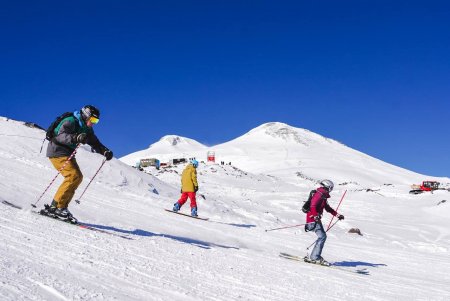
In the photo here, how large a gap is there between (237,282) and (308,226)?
4276 mm

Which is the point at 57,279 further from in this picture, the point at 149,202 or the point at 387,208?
the point at 387,208

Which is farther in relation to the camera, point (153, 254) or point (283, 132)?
point (283, 132)

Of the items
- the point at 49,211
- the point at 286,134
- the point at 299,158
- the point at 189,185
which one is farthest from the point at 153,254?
the point at 286,134

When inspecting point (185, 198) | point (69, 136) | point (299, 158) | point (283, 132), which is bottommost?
point (69, 136)

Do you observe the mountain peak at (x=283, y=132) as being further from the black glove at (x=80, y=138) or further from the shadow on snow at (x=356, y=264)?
the black glove at (x=80, y=138)

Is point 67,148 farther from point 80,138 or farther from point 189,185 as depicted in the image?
point 189,185

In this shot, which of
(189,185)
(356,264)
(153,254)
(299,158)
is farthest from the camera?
(299,158)

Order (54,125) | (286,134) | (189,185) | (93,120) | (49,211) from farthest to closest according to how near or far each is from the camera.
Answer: (286,134) < (189,185) < (93,120) < (49,211) < (54,125)

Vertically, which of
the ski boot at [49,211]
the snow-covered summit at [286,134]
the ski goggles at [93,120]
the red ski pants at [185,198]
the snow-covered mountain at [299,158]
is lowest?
the ski boot at [49,211]

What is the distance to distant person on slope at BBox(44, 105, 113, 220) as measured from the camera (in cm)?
817

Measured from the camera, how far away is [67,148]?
28.0ft

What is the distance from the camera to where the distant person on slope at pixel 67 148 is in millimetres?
8172

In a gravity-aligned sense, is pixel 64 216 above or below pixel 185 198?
below

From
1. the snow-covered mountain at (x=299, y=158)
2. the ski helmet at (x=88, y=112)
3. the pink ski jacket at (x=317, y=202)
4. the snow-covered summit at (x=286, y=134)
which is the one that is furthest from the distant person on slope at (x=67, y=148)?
the snow-covered summit at (x=286, y=134)
